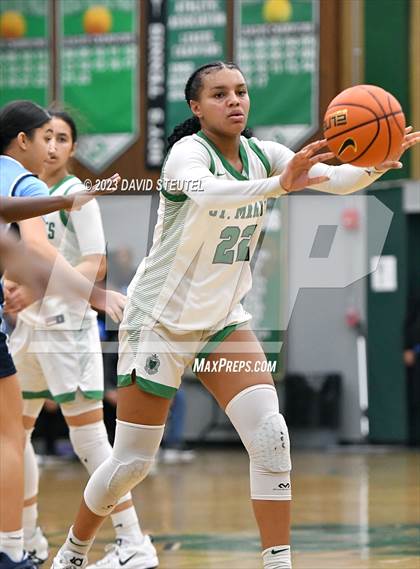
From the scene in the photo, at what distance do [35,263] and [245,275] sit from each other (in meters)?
1.74

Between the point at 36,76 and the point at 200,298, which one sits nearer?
the point at 200,298

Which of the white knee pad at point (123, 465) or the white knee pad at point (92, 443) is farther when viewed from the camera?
the white knee pad at point (92, 443)

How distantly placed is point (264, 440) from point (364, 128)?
137 cm

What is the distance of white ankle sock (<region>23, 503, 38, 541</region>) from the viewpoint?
6867 mm

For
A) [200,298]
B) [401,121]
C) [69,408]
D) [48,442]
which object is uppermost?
[401,121]

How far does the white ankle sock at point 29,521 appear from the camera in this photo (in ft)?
22.5

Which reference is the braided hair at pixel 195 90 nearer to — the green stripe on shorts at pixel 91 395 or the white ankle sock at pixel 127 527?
the green stripe on shorts at pixel 91 395

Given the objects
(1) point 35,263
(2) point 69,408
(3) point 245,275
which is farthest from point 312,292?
(1) point 35,263

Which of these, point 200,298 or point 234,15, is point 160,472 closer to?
point 234,15

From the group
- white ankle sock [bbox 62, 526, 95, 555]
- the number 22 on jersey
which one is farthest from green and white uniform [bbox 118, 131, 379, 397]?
white ankle sock [bbox 62, 526, 95, 555]

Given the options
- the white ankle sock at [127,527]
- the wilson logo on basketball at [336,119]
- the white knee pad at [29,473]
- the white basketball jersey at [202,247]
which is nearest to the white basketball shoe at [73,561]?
the white ankle sock at [127,527]

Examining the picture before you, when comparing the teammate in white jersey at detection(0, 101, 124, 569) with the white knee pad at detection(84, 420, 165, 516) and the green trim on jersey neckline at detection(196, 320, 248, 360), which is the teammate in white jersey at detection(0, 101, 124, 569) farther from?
the green trim on jersey neckline at detection(196, 320, 248, 360)

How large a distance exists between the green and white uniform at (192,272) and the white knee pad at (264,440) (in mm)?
330

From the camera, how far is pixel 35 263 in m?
4.04
